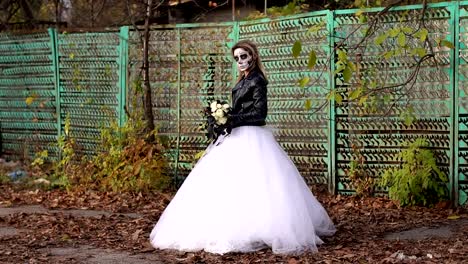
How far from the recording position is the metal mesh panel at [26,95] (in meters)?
13.0

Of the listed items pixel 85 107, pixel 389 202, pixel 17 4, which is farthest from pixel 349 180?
pixel 17 4

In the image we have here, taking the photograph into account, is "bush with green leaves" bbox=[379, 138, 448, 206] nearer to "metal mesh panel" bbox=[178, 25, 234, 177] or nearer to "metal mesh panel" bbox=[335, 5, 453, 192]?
"metal mesh panel" bbox=[335, 5, 453, 192]

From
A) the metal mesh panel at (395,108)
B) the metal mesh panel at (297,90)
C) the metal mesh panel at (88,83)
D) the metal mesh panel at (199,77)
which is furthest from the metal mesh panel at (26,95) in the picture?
the metal mesh panel at (395,108)

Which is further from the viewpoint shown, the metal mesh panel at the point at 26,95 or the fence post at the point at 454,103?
the metal mesh panel at the point at 26,95

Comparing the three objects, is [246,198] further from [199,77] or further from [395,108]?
[199,77]

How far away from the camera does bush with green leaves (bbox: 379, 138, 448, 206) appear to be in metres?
9.05

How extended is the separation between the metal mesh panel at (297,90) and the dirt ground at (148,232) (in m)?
0.51

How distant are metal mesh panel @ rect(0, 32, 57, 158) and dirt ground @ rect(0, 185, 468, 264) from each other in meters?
2.49

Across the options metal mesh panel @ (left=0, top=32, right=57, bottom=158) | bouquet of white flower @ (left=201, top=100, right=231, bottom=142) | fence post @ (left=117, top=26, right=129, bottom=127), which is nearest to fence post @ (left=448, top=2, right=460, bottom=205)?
bouquet of white flower @ (left=201, top=100, right=231, bottom=142)

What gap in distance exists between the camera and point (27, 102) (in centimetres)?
1298

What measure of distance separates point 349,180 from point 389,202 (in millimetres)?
655

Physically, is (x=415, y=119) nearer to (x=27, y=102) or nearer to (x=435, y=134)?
(x=435, y=134)

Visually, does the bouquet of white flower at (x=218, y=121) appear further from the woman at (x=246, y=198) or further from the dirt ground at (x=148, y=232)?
the dirt ground at (x=148, y=232)

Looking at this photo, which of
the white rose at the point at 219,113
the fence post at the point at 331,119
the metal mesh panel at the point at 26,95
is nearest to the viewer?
the white rose at the point at 219,113
